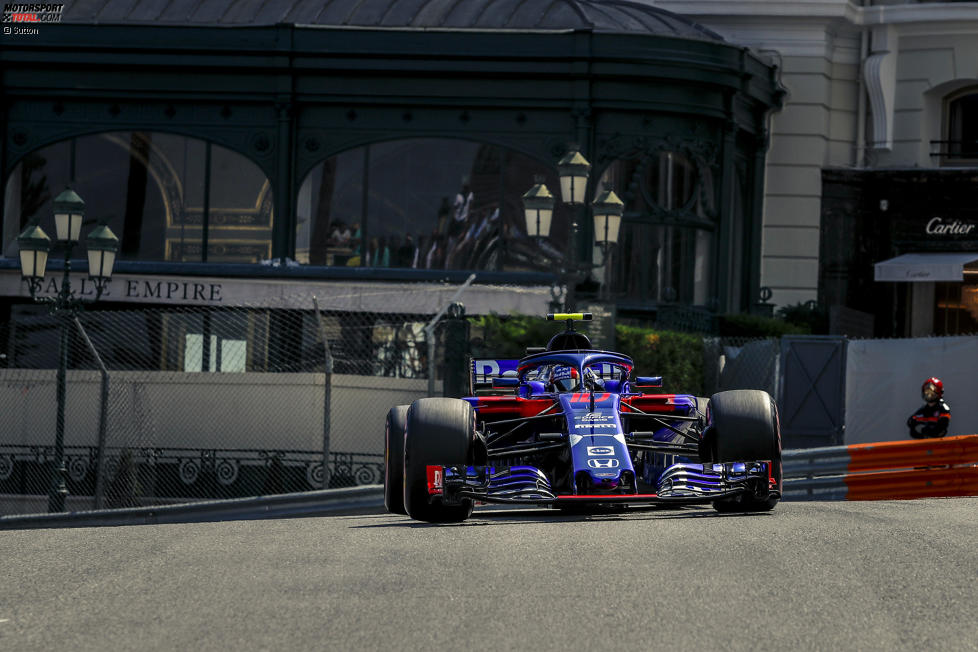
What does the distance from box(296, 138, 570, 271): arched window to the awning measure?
6835 millimetres

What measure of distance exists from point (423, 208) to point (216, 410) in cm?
804

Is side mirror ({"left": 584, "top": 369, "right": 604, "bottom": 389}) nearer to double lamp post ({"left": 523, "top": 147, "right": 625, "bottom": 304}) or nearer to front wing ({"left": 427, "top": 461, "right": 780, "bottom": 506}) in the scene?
front wing ({"left": 427, "top": 461, "right": 780, "bottom": 506})

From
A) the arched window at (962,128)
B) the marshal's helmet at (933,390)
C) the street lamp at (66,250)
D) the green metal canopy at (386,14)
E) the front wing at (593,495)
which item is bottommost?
the front wing at (593,495)

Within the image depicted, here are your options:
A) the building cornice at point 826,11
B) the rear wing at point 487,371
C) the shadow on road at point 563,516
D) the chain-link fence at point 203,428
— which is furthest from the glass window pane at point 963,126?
the shadow on road at point 563,516

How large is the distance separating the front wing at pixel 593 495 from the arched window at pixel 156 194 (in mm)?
15921

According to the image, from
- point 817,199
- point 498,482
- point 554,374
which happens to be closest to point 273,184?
point 817,199

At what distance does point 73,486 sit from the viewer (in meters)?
19.4

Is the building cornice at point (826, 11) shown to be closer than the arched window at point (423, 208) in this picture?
No

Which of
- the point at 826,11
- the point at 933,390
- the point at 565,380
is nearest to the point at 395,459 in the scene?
the point at 565,380

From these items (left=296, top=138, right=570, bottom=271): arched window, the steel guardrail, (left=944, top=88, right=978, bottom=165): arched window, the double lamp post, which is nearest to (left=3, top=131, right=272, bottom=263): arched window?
(left=296, top=138, right=570, bottom=271): arched window

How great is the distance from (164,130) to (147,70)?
3.21ft

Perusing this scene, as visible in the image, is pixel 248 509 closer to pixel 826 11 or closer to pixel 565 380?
pixel 565 380

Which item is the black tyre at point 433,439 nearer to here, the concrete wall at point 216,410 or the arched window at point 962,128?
the concrete wall at point 216,410

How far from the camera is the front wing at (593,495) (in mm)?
10609
